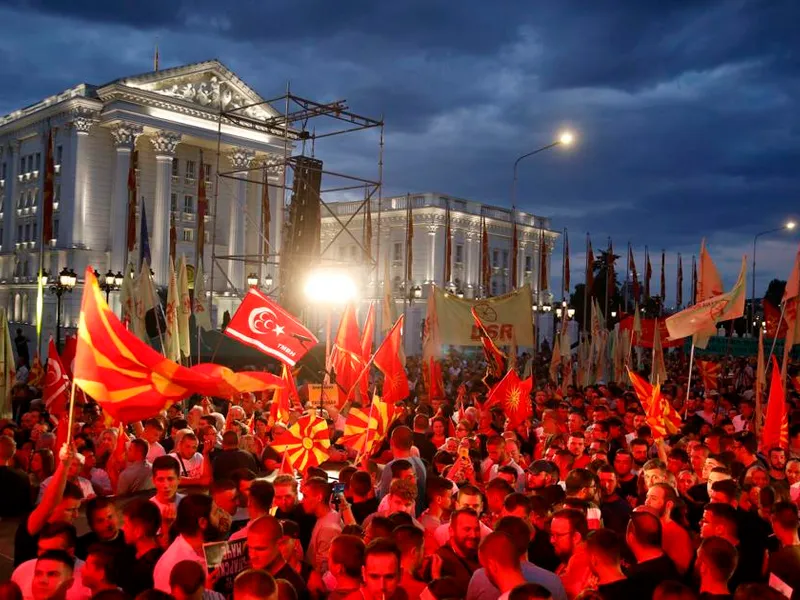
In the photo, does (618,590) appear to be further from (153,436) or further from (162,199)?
(162,199)

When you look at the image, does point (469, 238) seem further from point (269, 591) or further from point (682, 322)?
point (269, 591)

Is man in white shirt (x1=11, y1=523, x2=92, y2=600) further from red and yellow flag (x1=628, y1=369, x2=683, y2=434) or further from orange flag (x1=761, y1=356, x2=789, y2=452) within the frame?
orange flag (x1=761, y1=356, x2=789, y2=452)

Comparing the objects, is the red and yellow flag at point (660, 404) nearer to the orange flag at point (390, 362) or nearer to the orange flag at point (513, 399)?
the orange flag at point (513, 399)

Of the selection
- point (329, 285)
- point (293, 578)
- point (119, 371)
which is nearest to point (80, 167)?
point (329, 285)

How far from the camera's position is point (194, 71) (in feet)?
171

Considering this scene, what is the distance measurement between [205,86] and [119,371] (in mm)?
49460

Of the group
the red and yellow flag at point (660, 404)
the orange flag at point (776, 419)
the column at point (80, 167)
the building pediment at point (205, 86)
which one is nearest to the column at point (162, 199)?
the building pediment at point (205, 86)

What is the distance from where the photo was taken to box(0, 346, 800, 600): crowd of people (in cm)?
473

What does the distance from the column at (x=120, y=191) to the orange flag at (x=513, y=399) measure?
39532 mm

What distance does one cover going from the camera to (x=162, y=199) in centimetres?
5116

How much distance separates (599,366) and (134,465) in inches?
681

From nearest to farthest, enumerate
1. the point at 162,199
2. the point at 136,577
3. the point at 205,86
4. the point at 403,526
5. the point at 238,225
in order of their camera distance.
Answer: the point at 136,577 < the point at 403,526 < the point at 162,199 < the point at 205,86 < the point at 238,225

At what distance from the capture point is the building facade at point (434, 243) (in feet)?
214

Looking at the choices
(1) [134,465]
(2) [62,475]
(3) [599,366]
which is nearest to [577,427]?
(1) [134,465]
